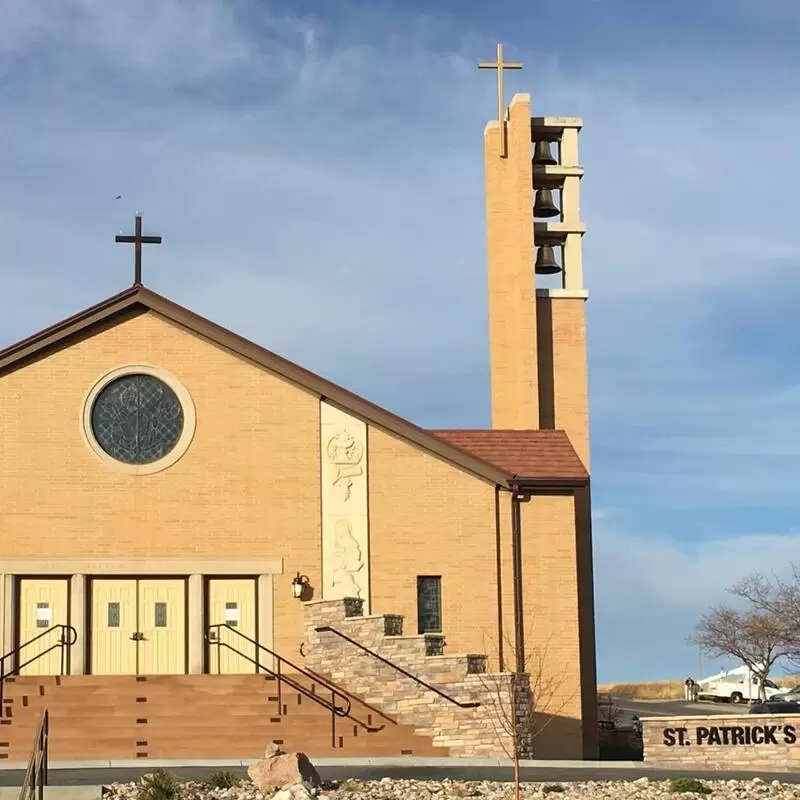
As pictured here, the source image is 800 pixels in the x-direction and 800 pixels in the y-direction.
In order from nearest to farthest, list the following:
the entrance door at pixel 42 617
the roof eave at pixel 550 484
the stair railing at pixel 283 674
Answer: the stair railing at pixel 283 674, the entrance door at pixel 42 617, the roof eave at pixel 550 484

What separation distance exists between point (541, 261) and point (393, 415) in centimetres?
836

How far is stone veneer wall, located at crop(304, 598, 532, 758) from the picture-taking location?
2730cm

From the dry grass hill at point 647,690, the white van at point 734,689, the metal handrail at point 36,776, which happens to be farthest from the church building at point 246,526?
the dry grass hill at point 647,690

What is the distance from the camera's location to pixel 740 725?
26.3m

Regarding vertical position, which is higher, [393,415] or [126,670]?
[393,415]

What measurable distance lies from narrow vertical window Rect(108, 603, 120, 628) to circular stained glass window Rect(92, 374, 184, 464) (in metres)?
2.70

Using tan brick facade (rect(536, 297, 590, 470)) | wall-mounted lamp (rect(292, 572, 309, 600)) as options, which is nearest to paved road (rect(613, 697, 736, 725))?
tan brick facade (rect(536, 297, 590, 470))

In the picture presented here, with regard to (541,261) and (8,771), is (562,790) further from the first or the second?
(541,261)

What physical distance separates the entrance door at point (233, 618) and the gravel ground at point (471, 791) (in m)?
8.32

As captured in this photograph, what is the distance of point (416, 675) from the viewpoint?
28484mm

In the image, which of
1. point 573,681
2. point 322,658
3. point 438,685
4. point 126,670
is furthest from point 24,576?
point 573,681

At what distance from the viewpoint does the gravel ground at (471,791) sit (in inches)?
833

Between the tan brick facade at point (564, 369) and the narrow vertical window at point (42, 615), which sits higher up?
the tan brick facade at point (564, 369)

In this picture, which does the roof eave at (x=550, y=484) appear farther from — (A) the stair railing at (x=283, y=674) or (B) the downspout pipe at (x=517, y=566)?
(A) the stair railing at (x=283, y=674)
